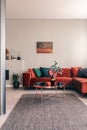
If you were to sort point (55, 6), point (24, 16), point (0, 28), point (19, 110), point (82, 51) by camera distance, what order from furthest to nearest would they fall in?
point (82, 51)
point (24, 16)
point (55, 6)
point (19, 110)
point (0, 28)

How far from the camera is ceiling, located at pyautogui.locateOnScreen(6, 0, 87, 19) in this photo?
253 inches

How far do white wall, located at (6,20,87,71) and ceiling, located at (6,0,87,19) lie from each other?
43cm

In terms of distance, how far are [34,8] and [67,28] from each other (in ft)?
7.39

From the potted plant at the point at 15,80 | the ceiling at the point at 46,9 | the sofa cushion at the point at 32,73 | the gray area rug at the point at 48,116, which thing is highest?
the ceiling at the point at 46,9

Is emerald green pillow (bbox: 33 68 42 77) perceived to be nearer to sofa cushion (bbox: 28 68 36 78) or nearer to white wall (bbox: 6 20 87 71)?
sofa cushion (bbox: 28 68 36 78)

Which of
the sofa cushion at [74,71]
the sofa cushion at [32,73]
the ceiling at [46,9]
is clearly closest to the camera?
the ceiling at [46,9]

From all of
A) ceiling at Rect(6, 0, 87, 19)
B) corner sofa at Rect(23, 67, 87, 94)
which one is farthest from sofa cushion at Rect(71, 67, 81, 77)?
ceiling at Rect(6, 0, 87, 19)

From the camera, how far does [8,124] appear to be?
3.56m

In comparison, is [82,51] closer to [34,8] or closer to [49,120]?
[34,8]

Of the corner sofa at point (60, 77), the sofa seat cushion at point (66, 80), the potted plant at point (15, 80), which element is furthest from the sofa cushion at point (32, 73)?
the sofa seat cushion at point (66, 80)

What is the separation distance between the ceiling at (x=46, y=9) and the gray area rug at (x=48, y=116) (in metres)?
3.00

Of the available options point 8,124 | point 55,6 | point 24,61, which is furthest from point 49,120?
point 24,61

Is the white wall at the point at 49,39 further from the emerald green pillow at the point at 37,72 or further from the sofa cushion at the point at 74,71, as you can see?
the emerald green pillow at the point at 37,72

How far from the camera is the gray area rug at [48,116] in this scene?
3447mm
